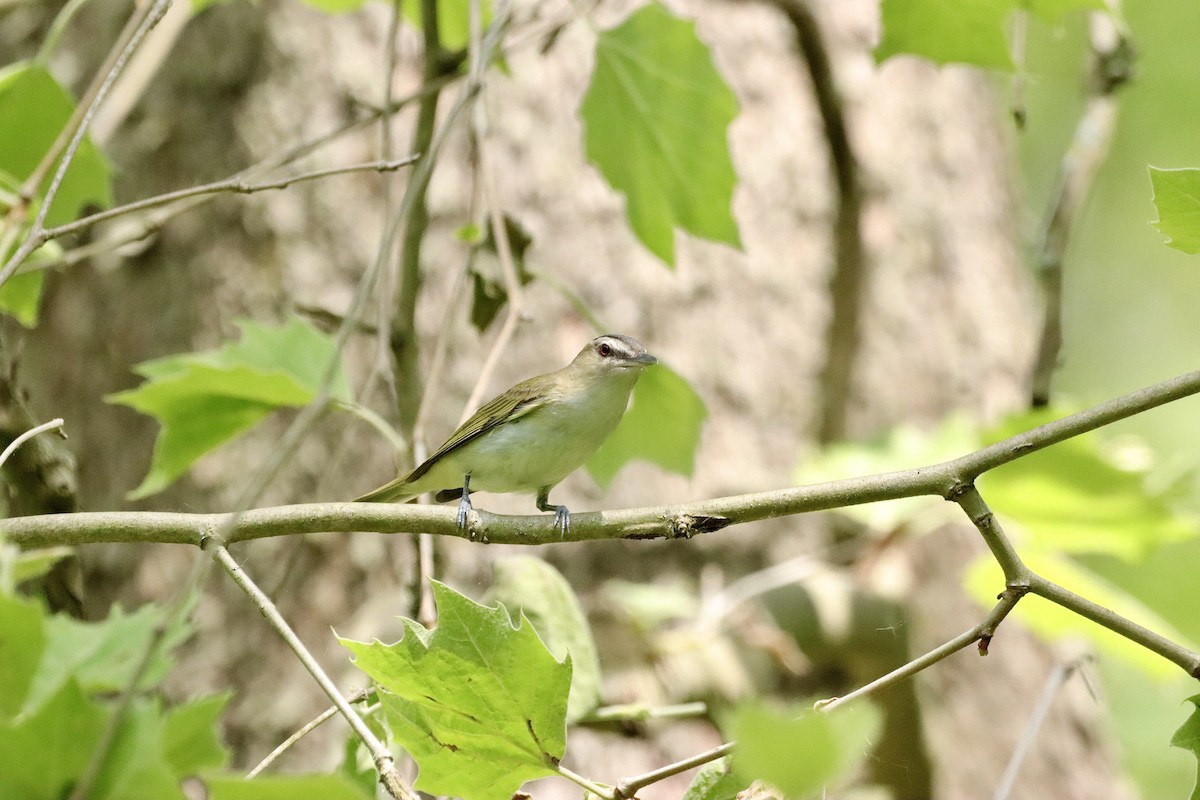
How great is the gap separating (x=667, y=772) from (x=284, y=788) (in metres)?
0.47

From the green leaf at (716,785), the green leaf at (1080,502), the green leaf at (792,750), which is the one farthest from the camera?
the green leaf at (1080,502)

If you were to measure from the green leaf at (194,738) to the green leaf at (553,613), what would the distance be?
969 millimetres

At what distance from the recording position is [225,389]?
2465mm

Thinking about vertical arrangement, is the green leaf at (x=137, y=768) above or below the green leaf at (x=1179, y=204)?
below

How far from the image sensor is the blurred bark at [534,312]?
138 inches

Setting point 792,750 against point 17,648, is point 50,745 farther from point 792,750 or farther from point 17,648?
point 792,750

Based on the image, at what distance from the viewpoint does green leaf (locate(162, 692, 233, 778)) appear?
986 millimetres

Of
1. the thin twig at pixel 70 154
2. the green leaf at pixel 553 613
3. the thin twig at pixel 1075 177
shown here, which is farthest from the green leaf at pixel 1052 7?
the thin twig at pixel 70 154

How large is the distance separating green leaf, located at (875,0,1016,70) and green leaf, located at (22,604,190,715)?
2043 mm

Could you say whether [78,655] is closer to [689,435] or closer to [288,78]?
[689,435]

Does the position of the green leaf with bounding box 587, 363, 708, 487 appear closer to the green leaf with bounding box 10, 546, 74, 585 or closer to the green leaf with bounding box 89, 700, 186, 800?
the green leaf with bounding box 10, 546, 74, 585

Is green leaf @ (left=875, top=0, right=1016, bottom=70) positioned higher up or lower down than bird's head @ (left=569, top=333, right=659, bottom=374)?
higher up

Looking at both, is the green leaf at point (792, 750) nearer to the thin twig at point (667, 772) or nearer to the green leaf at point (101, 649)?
the thin twig at point (667, 772)

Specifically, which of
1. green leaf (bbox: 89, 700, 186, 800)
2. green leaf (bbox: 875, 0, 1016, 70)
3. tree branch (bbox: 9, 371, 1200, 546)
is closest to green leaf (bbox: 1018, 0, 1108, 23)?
green leaf (bbox: 875, 0, 1016, 70)
